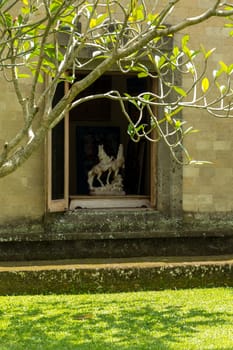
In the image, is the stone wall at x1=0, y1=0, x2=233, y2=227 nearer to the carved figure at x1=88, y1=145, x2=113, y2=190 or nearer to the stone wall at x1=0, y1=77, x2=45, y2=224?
the stone wall at x1=0, y1=77, x2=45, y2=224

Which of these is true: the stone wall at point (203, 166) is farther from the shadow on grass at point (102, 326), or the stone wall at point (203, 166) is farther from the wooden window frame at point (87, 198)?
the shadow on grass at point (102, 326)

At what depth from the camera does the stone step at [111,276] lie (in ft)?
22.0

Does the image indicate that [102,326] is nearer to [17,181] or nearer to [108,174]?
[17,181]

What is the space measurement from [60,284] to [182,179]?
2.05m

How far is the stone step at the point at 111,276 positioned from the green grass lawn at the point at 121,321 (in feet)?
0.54

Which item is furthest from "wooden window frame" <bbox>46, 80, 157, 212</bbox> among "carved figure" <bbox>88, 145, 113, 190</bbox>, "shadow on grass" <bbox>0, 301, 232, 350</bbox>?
"shadow on grass" <bbox>0, 301, 232, 350</bbox>

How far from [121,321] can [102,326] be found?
0.22 m

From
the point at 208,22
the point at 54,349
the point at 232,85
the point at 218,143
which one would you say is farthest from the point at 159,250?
the point at 54,349

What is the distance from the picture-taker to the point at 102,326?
5.20 metres

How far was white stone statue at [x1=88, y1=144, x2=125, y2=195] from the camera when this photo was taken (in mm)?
9180

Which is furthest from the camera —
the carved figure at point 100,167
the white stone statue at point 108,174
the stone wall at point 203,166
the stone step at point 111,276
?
the carved figure at point 100,167

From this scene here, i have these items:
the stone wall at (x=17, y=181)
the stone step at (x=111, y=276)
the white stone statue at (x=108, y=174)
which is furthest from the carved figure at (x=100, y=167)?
the stone step at (x=111, y=276)

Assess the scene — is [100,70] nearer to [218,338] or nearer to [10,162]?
[10,162]

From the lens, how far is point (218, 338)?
15.5 feet
